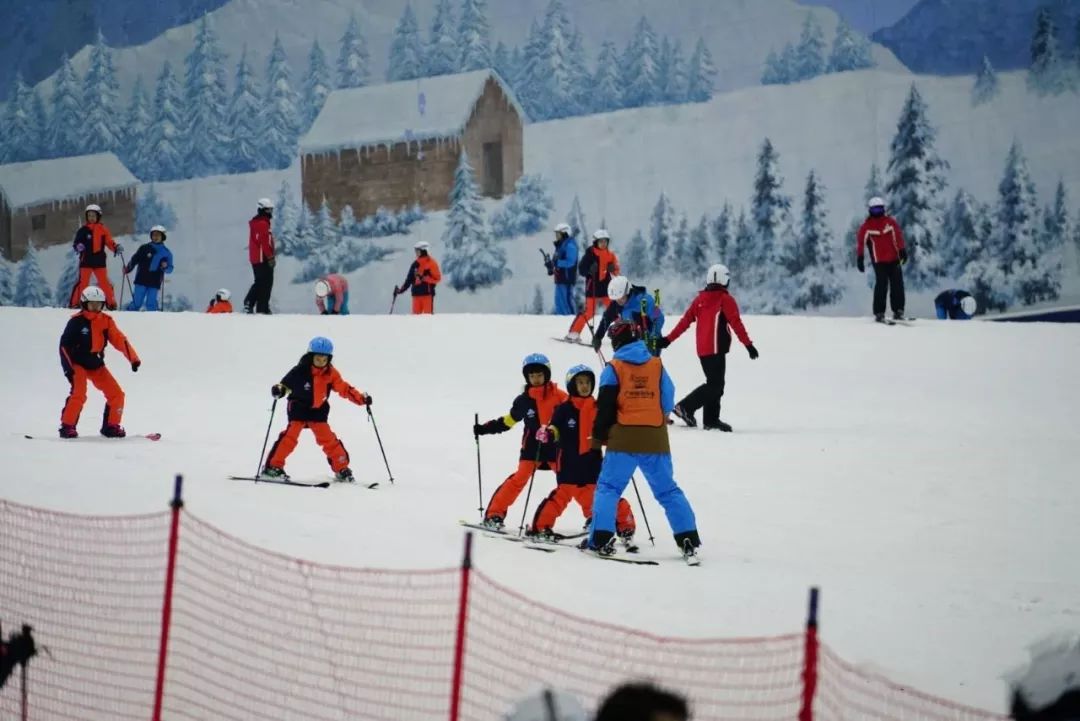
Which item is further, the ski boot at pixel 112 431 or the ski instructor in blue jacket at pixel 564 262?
the ski instructor in blue jacket at pixel 564 262

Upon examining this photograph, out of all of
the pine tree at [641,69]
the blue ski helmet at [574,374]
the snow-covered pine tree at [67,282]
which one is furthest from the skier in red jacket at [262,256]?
the blue ski helmet at [574,374]

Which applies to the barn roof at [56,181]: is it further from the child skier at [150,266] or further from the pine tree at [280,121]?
the child skier at [150,266]

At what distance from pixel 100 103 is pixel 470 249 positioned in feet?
23.2

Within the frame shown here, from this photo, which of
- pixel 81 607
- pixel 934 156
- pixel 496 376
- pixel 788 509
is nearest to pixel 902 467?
pixel 788 509

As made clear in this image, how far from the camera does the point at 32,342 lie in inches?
667

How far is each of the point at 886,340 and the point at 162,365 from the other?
8275 mm

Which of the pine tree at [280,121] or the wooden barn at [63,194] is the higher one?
the pine tree at [280,121]

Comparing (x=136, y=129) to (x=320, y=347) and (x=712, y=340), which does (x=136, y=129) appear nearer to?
(x=712, y=340)

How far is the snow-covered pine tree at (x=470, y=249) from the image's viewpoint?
68.0 feet

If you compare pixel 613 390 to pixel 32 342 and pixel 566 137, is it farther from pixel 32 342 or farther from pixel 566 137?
pixel 566 137

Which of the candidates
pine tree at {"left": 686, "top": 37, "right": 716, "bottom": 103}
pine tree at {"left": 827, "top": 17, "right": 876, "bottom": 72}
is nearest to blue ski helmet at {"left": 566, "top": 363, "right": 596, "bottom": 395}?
pine tree at {"left": 827, "top": 17, "right": 876, "bottom": 72}

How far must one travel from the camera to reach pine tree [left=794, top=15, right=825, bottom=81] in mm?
19766

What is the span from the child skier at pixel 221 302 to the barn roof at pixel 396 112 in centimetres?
269

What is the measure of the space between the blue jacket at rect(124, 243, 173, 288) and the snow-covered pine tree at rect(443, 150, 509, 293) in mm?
4041
